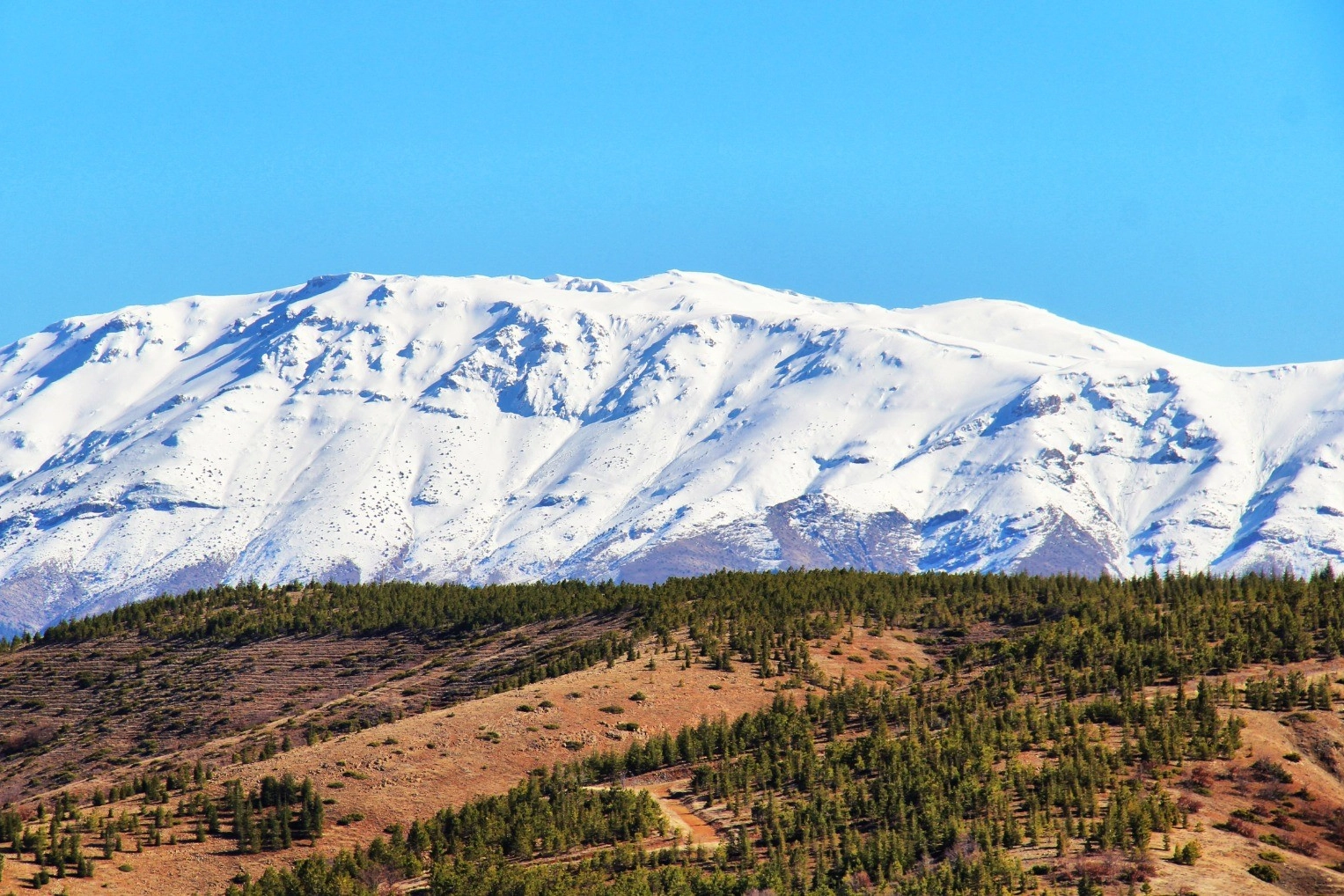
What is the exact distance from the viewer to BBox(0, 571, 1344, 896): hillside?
61.1 m

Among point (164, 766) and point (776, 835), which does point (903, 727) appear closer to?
point (776, 835)

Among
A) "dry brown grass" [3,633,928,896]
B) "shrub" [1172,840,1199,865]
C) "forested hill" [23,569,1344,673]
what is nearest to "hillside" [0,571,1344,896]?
"shrub" [1172,840,1199,865]

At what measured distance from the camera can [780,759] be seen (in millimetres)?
78188

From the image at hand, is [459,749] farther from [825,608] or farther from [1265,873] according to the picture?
[1265,873]

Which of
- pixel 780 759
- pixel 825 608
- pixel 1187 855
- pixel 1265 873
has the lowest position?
pixel 1265 873

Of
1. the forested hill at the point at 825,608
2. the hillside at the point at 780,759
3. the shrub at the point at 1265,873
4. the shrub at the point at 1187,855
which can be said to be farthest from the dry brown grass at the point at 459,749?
the shrub at the point at 1265,873

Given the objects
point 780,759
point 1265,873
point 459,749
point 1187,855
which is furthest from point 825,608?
point 1265,873

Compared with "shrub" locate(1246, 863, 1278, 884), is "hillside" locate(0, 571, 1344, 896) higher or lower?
higher

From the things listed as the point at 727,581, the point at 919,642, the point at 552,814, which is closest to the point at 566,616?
the point at 727,581

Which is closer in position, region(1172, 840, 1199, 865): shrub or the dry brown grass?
region(1172, 840, 1199, 865): shrub

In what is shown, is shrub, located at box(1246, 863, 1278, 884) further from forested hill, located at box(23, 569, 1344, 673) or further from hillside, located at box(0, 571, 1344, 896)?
Result: forested hill, located at box(23, 569, 1344, 673)

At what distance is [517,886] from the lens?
60.2 m

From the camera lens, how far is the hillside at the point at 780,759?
61094 mm

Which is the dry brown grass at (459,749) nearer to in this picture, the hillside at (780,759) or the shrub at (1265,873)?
the hillside at (780,759)
